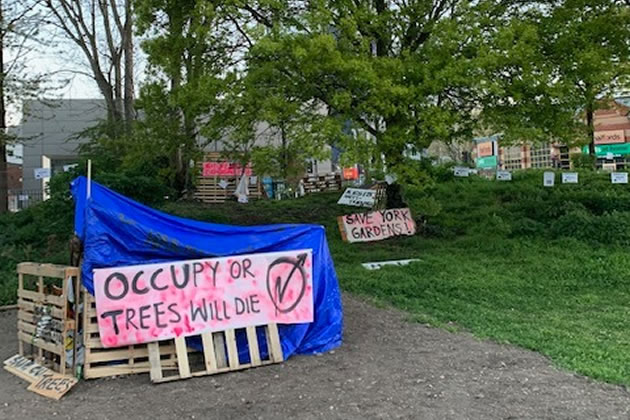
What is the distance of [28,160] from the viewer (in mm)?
34344

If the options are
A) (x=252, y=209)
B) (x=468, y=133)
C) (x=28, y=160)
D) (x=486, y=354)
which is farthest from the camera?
(x=28, y=160)

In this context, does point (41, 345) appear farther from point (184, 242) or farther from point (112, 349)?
point (184, 242)

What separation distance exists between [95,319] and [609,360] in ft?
15.9

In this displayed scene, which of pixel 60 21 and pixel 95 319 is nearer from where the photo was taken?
pixel 95 319

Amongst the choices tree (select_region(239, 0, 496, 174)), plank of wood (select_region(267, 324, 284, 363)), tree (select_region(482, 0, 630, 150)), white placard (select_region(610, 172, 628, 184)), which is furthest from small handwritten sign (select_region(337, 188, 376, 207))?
plank of wood (select_region(267, 324, 284, 363))

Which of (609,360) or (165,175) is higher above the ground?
(165,175)

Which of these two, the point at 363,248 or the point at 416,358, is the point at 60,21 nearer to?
the point at 363,248

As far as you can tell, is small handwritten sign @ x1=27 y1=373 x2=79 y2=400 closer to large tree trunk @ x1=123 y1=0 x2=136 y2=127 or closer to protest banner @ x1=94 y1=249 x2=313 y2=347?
protest banner @ x1=94 y1=249 x2=313 y2=347

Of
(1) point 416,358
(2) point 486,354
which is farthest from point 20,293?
(2) point 486,354

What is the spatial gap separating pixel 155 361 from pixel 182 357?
0.24 meters

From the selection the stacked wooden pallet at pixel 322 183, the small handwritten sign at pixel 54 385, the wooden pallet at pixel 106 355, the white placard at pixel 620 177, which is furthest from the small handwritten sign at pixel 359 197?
the small handwritten sign at pixel 54 385

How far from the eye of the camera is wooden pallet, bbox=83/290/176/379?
5.11 meters

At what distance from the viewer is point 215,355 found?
532 cm

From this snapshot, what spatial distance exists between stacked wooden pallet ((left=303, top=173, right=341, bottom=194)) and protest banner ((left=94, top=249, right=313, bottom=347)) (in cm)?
1779
